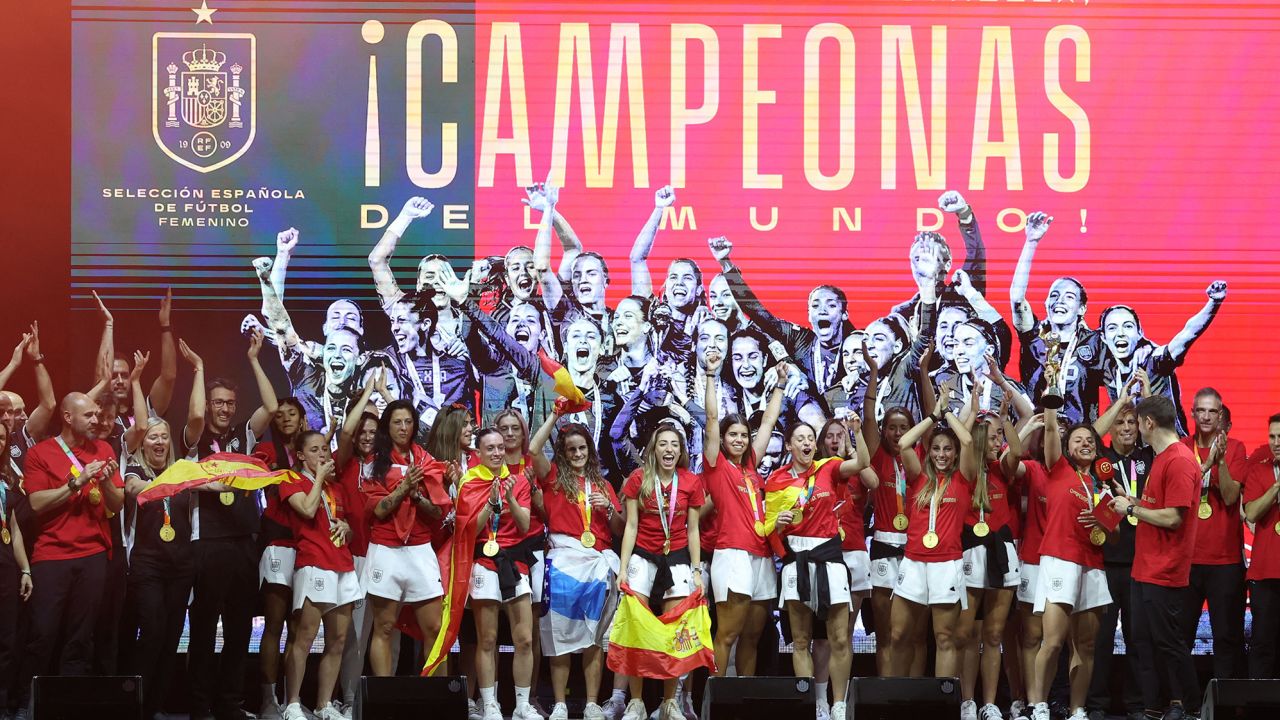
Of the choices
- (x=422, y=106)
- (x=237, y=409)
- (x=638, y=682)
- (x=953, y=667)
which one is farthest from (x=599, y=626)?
(x=422, y=106)

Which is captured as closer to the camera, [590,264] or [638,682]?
[638,682]

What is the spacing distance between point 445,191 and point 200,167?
1.40 m

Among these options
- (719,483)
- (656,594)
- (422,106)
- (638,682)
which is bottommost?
(638,682)

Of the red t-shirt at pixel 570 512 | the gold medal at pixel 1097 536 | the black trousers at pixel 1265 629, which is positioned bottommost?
the black trousers at pixel 1265 629

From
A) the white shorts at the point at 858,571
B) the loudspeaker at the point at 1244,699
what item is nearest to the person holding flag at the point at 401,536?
the white shorts at the point at 858,571

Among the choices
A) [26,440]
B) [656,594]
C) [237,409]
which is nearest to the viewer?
[656,594]

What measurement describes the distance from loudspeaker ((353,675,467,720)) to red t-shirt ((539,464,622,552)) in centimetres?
167

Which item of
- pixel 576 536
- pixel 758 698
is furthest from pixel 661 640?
pixel 758 698

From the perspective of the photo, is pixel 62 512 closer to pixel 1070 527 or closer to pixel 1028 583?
pixel 1028 583

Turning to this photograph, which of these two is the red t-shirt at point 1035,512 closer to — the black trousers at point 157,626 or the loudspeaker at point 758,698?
the loudspeaker at point 758,698

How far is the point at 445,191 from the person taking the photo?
7957mm

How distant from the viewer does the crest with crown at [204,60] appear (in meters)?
7.96

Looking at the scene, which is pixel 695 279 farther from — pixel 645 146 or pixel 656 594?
pixel 656 594

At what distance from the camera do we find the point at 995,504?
23.1 ft
